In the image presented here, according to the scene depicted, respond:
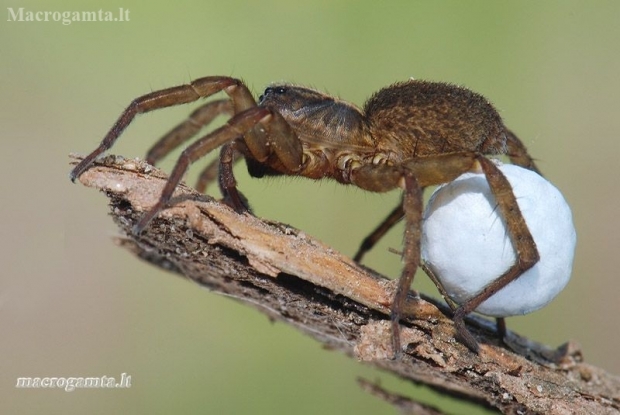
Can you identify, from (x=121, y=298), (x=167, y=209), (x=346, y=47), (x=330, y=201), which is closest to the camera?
(x=167, y=209)

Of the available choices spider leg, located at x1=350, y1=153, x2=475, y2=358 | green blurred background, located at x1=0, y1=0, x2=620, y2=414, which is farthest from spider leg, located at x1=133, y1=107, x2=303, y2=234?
green blurred background, located at x1=0, y1=0, x2=620, y2=414

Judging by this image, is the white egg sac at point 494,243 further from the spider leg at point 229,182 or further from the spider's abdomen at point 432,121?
the spider leg at point 229,182

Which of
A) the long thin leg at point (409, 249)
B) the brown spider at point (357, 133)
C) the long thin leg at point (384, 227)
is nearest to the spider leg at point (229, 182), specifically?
the brown spider at point (357, 133)

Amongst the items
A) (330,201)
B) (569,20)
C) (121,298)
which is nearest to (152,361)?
(121,298)

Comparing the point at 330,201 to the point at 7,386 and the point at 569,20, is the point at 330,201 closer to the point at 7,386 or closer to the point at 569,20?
the point at 7,386

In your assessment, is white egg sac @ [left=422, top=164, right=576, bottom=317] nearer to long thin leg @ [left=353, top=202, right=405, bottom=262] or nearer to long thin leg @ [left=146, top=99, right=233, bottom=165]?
long thin leg @ [left=353, top=202, right=405, bottom=262]
